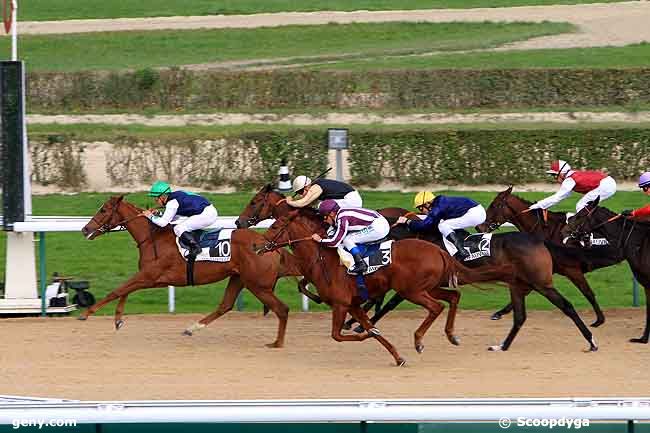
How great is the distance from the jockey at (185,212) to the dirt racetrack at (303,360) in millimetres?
829

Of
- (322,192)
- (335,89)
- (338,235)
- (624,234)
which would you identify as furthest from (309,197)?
(335,89)

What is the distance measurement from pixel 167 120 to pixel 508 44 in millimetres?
9088

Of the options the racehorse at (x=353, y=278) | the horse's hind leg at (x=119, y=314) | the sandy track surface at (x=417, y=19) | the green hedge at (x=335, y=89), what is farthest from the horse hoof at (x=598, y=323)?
the sandy track surface at (x=417, y=19)

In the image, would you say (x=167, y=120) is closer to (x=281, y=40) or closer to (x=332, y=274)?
(x=281, y=40)

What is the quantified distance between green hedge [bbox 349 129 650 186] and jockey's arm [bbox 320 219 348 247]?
22.3 ft

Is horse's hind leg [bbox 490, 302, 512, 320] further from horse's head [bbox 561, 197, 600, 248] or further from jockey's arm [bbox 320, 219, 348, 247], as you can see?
jockey's arm [bbox 320, 219, 348, 247]

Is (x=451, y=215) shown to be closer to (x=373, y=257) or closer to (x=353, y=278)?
(x=373, y=257)

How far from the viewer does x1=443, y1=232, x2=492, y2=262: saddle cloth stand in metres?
9.79

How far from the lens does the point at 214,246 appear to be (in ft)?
32.9

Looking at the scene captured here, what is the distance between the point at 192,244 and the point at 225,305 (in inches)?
21.0

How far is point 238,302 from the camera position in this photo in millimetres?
11570

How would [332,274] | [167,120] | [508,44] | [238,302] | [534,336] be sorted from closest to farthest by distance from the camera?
[332,274]
[534,336]
[238,302]
[167,120]
[508,44]

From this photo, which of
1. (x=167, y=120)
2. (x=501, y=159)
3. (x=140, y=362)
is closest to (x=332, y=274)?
(x=140, y=362)

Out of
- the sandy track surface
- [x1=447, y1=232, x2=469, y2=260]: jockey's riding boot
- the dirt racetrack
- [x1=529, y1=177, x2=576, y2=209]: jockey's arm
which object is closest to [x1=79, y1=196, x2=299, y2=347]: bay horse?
the dirt racetrack
